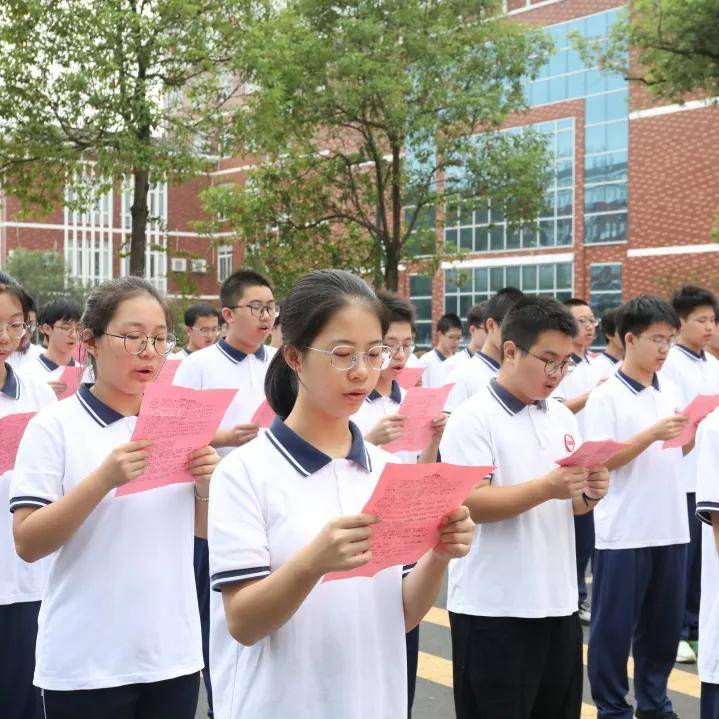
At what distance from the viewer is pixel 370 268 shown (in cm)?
1730

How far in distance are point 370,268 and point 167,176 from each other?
20.0 ft

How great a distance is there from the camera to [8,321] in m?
3.54

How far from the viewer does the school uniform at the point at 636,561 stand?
443 cm

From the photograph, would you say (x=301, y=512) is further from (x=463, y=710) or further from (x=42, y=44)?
(x=42, y=44)

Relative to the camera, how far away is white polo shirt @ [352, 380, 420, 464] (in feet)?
15.4

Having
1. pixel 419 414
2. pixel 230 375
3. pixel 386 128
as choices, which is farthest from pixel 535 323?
pixel 386 128

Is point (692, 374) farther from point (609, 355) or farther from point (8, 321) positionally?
point (8, 321)

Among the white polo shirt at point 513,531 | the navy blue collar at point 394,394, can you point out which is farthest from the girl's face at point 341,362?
the navy blue collar at point 394,394

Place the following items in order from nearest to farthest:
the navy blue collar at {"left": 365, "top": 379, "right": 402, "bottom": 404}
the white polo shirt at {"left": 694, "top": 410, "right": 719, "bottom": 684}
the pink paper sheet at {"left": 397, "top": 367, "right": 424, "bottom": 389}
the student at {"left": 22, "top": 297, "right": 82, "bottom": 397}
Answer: the white polo shirt at {"left": 694, "top": 410, "right": 719, "bottom": 684} < the navy blue collar at {"left": 365, "top": 379, "right": 402, "bottom": 404} < the pink paper sheet at {"left": 397, "top": 367, "right": 424, "bottom": 389} < the student at {"left": 22, "top": 297, "right": 82, "bottom": 397}

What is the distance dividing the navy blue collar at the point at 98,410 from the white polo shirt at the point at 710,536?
1.68 m

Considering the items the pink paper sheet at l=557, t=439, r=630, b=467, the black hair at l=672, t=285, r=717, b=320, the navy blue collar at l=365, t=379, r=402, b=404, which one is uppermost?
the black hair at l=672, t=285, r=717, b=320

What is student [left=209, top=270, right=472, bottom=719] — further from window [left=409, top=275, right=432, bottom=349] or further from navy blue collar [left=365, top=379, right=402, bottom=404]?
window [left=409, top=275, right=432, bottom=349]

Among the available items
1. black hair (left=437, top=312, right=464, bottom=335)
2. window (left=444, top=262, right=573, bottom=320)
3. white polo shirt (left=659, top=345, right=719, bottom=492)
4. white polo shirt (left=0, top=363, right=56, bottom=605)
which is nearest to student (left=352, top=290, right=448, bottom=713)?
white polo shirt (left=0, top=363, right=56, bottom=605)

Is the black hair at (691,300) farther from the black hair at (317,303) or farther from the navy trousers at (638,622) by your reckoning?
the black hair at (317,303)
